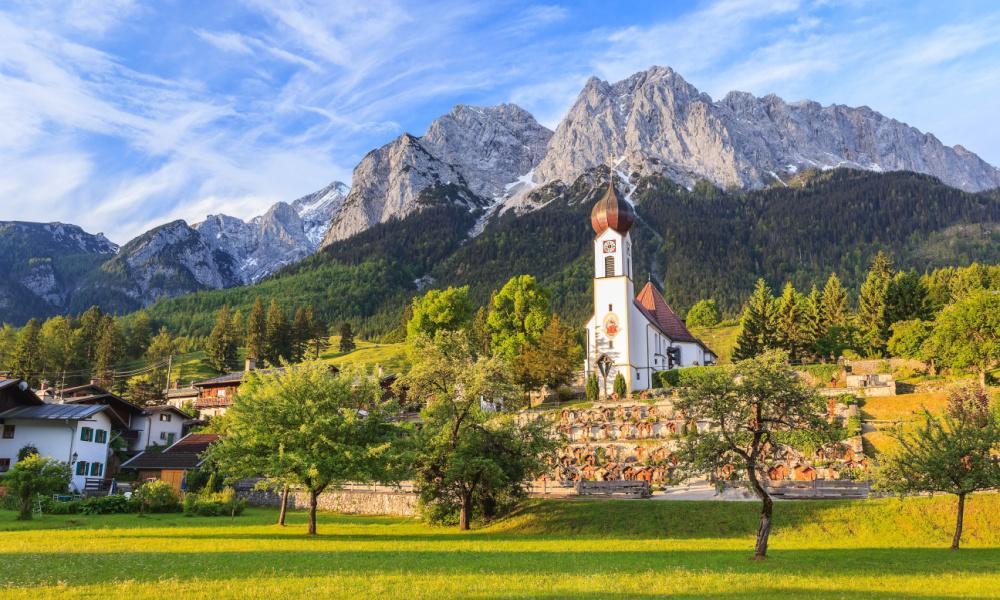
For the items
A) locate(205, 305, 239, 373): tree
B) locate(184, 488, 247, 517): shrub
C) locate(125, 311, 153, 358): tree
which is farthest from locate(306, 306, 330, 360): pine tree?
locate(184, 488, 247, 517): shrub

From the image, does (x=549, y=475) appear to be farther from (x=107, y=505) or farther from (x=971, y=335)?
(x=971, y=335)

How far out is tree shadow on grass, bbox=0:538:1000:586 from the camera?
56.7 feet

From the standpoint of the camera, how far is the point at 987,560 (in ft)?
67.9

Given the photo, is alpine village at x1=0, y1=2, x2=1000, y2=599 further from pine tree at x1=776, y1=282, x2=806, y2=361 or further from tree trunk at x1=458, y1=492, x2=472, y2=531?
pine tree at x1=776, y1=282, x2=806, y2=361

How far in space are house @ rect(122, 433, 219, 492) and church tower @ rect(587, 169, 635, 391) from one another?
36.3 m

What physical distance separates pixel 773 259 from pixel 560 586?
190 meters

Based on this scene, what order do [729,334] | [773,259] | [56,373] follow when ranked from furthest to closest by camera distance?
[773,259]
[729,334]
[56,373]

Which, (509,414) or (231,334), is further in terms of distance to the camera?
(231,334)

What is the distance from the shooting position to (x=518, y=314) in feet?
251

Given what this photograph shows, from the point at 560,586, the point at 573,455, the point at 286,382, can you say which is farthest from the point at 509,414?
the point at 560,586

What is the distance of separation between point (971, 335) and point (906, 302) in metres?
25.0

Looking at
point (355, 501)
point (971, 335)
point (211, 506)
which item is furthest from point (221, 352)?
point (971, 335)

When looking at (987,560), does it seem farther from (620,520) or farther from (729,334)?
(729,334)

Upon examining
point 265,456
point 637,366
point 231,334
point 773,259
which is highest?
point 773,259
